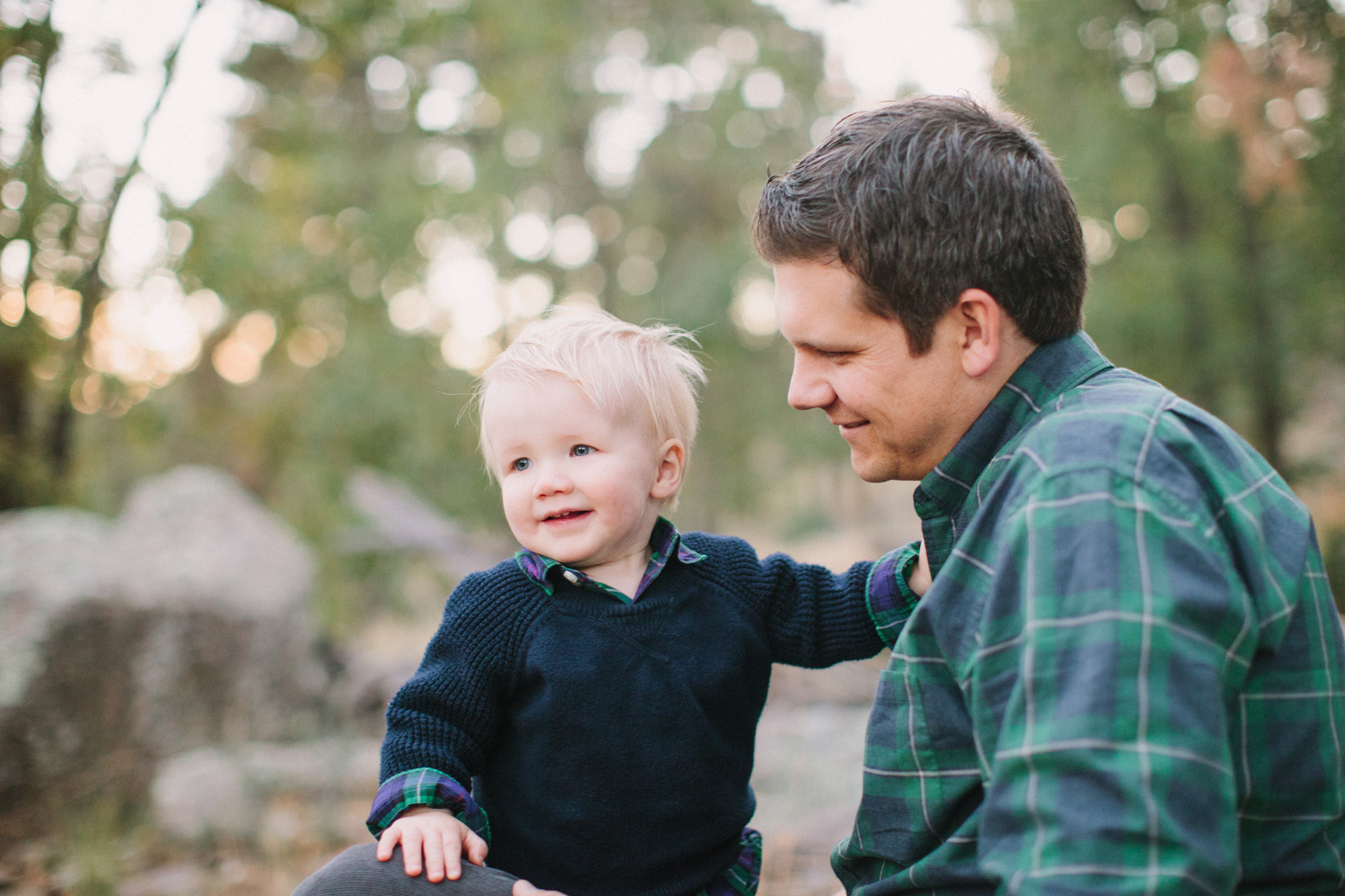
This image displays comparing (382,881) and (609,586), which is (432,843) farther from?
(609,586)

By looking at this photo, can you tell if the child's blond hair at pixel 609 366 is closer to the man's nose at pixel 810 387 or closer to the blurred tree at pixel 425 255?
the man's nose at pixel 810 387

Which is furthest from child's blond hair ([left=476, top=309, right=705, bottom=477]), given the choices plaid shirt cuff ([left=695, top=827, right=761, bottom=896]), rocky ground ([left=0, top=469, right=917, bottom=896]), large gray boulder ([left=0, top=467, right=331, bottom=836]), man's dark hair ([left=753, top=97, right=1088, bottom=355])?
large gray boulder ([left=0, top=467, right=331, bottom=836])

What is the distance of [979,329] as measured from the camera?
1.58 meters

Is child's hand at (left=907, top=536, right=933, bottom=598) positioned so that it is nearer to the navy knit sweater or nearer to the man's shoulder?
the navy knit sweater

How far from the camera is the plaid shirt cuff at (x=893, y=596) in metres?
1.94

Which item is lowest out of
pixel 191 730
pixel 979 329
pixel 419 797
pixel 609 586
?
pixel 191 730

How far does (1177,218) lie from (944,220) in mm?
9609

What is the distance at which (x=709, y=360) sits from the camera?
12.0m

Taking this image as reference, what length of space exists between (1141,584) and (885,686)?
485mm

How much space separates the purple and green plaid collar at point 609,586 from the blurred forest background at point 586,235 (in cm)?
420

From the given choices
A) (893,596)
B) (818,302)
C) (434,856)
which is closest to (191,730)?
(434,856)

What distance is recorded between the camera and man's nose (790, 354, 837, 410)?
171 cm

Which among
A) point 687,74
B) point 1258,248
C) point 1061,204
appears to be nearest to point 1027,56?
point 1258,248

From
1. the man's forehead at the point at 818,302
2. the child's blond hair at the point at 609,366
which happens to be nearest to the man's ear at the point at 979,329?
the man's forehead at the point at 818,302
